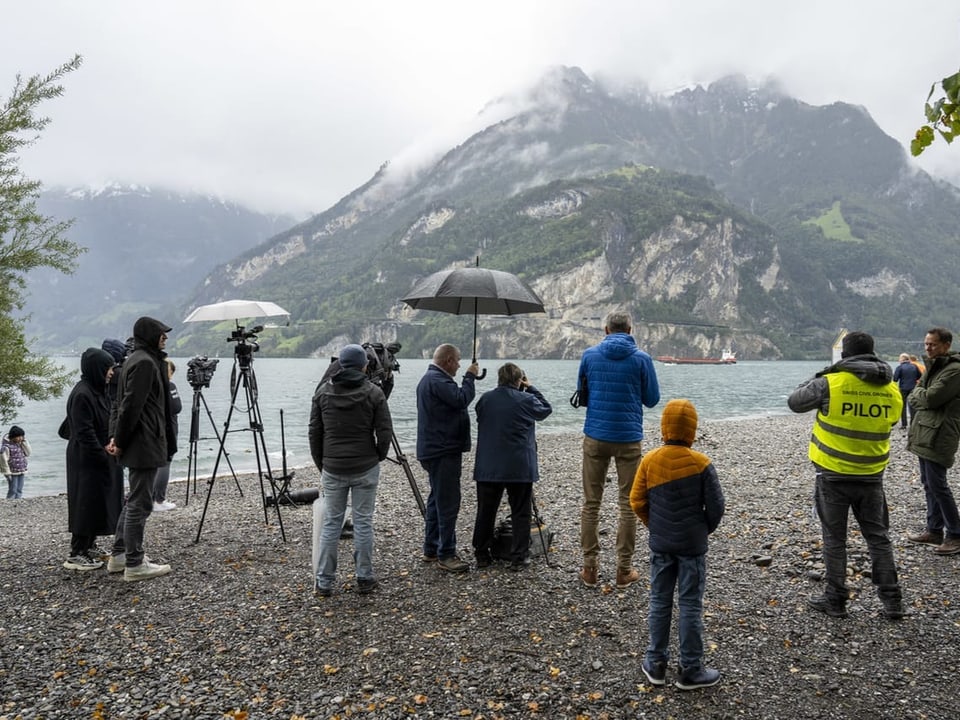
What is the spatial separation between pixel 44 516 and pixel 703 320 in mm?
193562

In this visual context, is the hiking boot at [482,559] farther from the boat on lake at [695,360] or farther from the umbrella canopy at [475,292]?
the boat on lake at [695,360]

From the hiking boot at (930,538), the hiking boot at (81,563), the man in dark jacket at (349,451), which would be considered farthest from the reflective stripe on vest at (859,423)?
the hiking boot at (81,563)

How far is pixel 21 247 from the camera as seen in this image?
9.38 meters

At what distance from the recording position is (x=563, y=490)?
12.8 metres

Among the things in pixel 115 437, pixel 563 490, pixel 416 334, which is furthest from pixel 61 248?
pixel 416 334

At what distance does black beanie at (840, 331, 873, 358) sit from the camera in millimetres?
5094

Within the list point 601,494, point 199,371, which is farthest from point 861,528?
point 199,371

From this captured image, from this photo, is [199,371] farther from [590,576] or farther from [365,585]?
[590,576]

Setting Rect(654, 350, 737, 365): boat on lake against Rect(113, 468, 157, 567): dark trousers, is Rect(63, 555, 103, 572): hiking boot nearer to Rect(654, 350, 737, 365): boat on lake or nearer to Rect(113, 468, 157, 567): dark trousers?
Rect(113, 468, 157, 567): dark trousers

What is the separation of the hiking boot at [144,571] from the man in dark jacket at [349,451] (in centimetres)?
204

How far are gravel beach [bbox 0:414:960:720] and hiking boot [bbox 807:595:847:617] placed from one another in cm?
11

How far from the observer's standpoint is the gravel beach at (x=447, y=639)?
3920 millimetres

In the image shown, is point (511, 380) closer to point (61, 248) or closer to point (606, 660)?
point (606, 660)

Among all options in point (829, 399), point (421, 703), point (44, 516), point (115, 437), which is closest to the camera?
point (421, 703)
